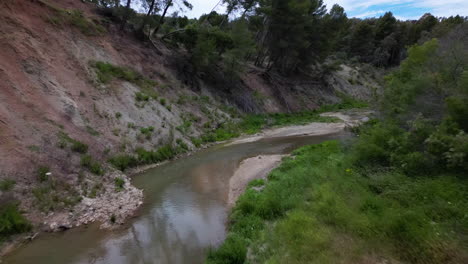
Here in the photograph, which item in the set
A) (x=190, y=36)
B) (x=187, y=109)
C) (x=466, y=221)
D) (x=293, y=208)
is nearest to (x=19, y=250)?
(x=293, y=208)

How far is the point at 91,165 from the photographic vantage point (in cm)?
1490

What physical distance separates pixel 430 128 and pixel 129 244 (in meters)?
10.4

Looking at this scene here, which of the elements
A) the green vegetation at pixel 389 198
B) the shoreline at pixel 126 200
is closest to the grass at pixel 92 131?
the shoreline at pixel 126 200

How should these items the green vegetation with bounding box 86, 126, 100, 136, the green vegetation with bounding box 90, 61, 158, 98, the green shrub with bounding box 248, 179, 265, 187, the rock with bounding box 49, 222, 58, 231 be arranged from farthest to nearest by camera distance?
the green vegetation with bounding box 90, 61, 158, 98
the green vegetation with bounding box 86, 126, 100, 136
the green shrub with bounding box 248, 179, 265, 187
the rock with bounding box 49, 222, 58, 231

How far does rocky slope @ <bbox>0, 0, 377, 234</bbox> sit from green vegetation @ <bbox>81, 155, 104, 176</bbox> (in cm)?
6

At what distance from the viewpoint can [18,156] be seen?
12.3 metres

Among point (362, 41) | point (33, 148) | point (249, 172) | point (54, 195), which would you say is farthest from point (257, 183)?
point (362, 41)

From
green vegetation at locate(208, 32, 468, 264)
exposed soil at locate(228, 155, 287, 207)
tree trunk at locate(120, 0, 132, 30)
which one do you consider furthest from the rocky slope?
green vegetation at locate(208, 32, 468, 264)

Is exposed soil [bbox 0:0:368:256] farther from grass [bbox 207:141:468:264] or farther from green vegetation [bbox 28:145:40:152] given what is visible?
grass [bbox 207:141:468:264]

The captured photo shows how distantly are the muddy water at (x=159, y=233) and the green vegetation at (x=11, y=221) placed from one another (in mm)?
753

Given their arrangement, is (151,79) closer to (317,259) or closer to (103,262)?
(103,262)

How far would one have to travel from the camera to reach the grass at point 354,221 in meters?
6.64

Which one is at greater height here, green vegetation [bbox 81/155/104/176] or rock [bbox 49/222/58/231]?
green vegetation [bbox 81/155/104/176]

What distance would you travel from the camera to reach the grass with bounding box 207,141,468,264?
21.8 ft
